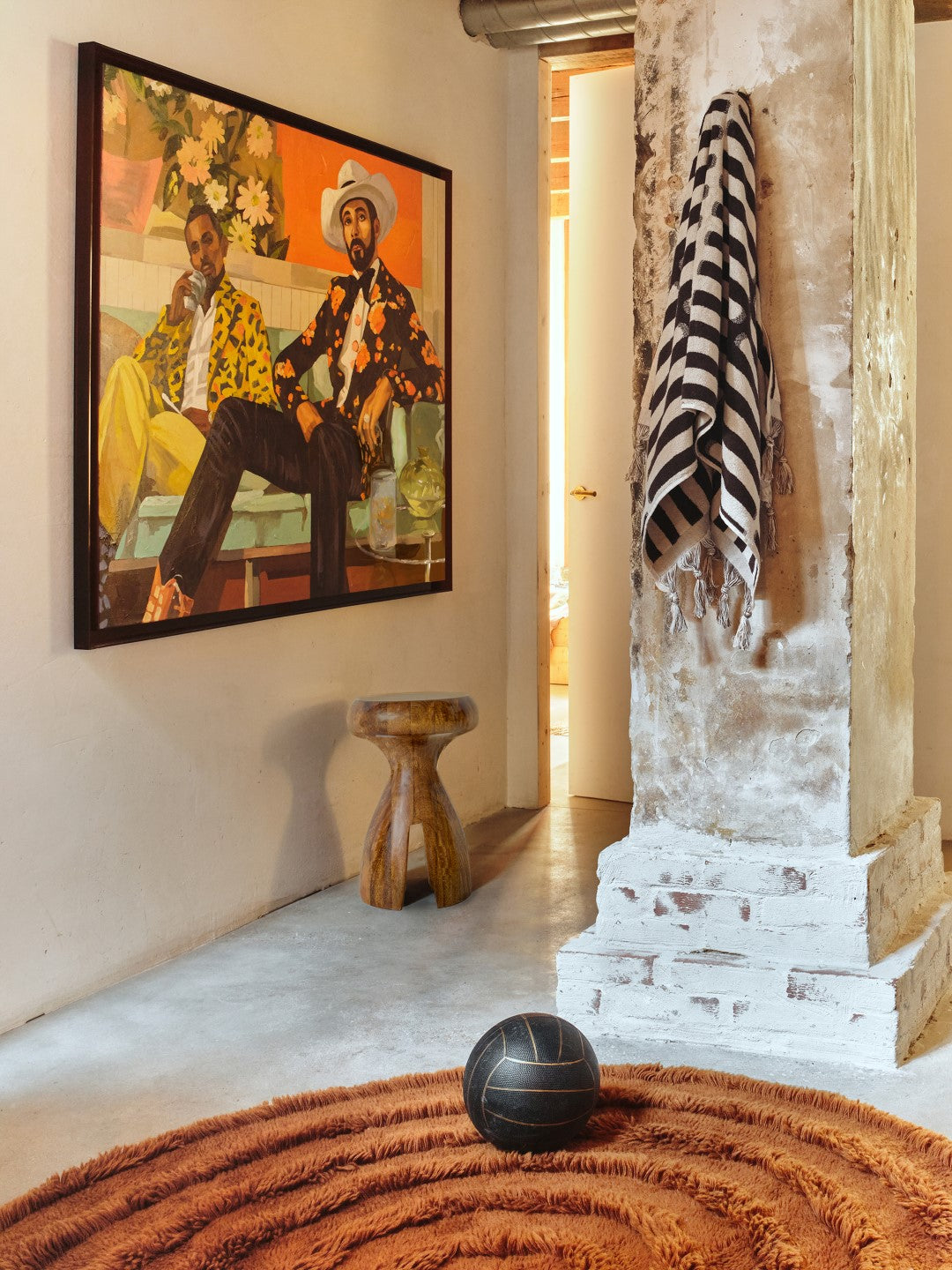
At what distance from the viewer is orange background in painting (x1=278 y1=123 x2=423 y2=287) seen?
3.69m

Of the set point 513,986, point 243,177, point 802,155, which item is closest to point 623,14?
point 243,177

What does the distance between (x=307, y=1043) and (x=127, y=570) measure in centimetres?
119

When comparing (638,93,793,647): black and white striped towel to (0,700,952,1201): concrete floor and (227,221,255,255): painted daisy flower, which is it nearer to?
(0,700,952,1201): concrete floor

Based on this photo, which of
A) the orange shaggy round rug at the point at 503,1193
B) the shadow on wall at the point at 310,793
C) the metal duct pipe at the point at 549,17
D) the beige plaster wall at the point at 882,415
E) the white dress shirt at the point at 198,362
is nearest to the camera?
the orange shaggy round rug at the point at 503,1193

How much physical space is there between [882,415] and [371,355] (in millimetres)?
1690

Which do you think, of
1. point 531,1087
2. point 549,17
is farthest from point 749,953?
point 549,17

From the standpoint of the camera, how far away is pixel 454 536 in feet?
15.3

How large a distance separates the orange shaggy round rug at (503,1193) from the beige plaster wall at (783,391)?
66 cm

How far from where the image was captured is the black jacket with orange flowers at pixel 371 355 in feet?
12.3

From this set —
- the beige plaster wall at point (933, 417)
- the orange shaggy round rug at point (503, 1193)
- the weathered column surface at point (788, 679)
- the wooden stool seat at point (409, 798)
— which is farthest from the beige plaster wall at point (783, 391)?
the beige plaster wall at point (933, 417)

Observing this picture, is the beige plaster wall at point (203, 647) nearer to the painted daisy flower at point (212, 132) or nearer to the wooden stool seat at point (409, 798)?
the painted daisy flower at point (212, 132)

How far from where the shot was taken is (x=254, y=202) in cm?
355

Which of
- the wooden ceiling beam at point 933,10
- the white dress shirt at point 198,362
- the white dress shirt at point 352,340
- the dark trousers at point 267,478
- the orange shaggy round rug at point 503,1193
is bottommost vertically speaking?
the orange shaggy round rug at point 503,1193

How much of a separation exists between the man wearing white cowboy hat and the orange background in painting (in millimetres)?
32
